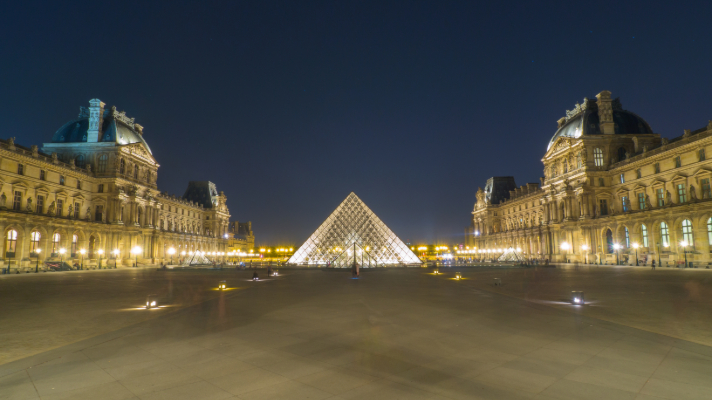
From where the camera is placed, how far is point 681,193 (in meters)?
32.2

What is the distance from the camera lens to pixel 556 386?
4.13m

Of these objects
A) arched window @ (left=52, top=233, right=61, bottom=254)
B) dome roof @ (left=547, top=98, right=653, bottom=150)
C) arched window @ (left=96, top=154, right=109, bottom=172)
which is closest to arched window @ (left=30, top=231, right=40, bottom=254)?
arched window @ (left=52, top=233, right=61, bottom=254)

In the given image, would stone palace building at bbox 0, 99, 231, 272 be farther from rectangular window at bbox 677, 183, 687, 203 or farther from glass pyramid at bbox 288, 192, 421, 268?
rectangular window at bbox 677, 183, 687, 203

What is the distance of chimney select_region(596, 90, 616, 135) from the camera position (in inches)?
1697

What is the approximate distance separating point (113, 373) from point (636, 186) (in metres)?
44.5

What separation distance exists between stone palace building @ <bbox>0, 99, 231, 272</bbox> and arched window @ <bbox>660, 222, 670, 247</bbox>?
5042cm

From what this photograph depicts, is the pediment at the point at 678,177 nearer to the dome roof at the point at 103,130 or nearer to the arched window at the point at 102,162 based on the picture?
the dome roof at the point at 103,130

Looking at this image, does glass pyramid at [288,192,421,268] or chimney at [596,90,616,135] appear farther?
chimney at [596,90,616,135]

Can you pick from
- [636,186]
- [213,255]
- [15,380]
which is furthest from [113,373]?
[213,255]

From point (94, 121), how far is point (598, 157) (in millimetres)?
54397

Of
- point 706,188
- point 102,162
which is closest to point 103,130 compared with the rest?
point 102,162

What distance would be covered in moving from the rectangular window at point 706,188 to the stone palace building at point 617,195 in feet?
0.22

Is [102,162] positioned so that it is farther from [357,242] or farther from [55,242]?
[357,242]

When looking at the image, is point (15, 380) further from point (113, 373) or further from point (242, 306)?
point (242, 306)
